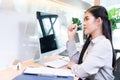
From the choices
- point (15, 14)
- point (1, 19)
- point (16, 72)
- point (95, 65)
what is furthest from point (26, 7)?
point (95, 65)

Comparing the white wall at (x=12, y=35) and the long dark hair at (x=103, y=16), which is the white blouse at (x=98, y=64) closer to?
the long dark hair at (x=103, y=16)

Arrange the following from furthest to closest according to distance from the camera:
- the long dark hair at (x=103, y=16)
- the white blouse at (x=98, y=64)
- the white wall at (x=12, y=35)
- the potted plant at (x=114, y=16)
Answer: the potted plant at (x=114, y=16) < the white wall at (x=12, y=35) < the long dark hair at (x=103, y=16) < the white blouse at (x=98, y=64)

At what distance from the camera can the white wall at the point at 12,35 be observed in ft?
4.85

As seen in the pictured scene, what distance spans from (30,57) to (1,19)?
58 cm

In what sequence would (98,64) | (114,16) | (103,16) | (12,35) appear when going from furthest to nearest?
(114,16), (12,35), (103,16), (98,64)

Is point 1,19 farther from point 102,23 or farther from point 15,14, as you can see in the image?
point 102,23

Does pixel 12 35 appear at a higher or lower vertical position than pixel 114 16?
lower

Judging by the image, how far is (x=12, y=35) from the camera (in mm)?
1583

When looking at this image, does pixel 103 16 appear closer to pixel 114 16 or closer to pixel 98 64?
pixel 98 64

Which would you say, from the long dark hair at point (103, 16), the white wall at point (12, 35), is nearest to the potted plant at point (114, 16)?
the white wall at point (12, 35)

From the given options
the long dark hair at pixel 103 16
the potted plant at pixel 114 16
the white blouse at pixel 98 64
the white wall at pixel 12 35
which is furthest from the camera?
the potted plant at pixel 114 16

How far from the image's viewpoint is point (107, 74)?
1.20 meters

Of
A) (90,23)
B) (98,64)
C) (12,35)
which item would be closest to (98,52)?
(98,64)

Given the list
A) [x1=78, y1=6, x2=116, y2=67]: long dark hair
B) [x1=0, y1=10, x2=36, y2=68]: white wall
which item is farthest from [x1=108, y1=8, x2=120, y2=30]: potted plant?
[x1=78, y1=6, x2=116, y2=67]: long dark hair
